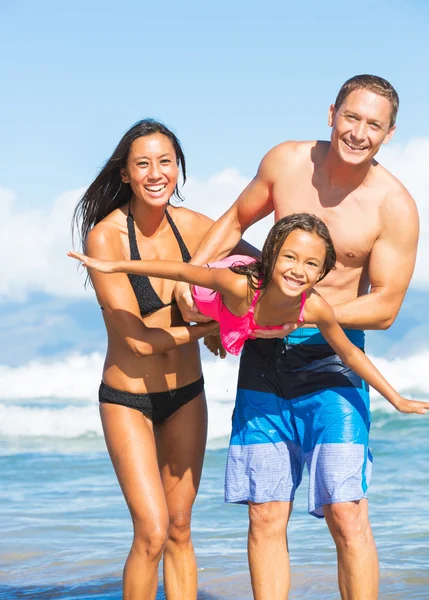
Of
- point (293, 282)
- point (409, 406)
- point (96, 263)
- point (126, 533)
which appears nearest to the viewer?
point (293, 282)

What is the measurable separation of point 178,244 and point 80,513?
483 cm

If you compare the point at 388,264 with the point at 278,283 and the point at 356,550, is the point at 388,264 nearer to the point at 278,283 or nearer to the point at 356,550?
the point at 278,283

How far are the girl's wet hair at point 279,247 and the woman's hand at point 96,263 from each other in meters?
0.54

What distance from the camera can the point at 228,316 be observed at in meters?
4.15

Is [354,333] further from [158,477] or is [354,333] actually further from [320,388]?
[158,477]

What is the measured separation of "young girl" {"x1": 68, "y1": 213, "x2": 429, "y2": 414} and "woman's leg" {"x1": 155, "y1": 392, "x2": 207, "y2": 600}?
0.60 metres

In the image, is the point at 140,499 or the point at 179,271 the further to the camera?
the point at 140,499

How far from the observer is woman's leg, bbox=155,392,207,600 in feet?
14.9

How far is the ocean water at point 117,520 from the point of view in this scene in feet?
20.5

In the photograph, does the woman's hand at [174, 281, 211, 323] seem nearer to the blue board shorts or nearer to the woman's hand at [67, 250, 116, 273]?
the blue board shorts

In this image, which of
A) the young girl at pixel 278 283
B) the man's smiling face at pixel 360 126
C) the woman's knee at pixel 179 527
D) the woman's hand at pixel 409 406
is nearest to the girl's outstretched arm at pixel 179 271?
the young girl at pixel 278 283

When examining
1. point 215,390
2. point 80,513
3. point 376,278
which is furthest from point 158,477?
point 215,390

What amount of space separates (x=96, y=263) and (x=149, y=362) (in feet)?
2.17

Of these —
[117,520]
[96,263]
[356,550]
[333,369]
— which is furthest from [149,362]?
[117,520]
